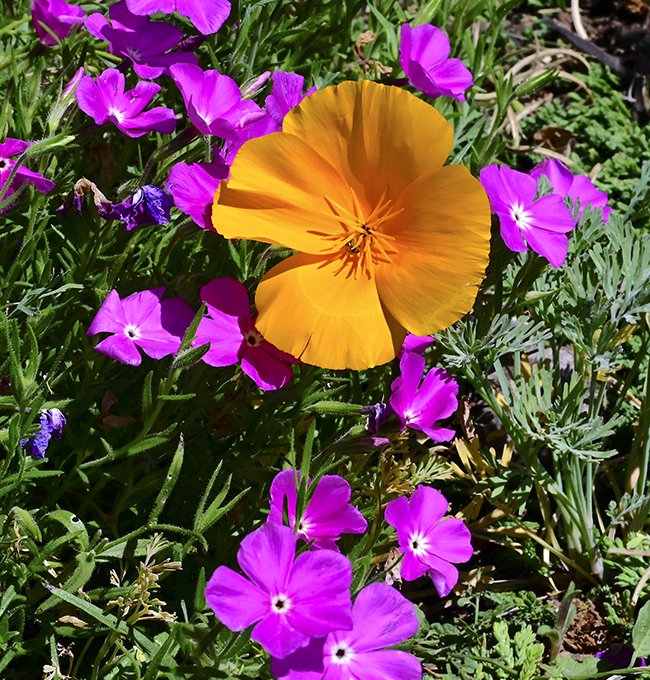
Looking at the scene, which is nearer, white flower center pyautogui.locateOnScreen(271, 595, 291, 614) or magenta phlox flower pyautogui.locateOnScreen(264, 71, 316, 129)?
white flower center pyautogui.locateOnScreen(271, 595, 291, 614)

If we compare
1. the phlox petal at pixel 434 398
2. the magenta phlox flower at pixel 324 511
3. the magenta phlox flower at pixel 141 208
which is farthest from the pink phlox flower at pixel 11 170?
the phlox petal at pixel 434 398

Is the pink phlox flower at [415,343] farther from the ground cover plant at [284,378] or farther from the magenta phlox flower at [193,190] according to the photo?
the magenta phlox flower at [193,190]

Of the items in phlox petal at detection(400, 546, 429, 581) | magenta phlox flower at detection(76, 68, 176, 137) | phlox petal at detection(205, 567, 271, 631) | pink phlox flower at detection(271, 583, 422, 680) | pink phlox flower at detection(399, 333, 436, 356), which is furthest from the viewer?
pink phlox flower at detection(399, 333, 436, 356)

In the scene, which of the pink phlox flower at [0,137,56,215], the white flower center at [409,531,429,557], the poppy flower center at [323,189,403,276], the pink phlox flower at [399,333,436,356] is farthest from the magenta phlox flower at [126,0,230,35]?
the white flower center at [409,531,429,557]

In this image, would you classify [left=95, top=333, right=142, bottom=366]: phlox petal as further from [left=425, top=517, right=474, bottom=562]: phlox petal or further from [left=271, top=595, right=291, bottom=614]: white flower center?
[left=425, top=517, right=474, bottom=562]: phlox petal

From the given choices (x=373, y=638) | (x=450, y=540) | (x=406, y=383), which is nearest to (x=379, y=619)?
(x=373, y=638)
